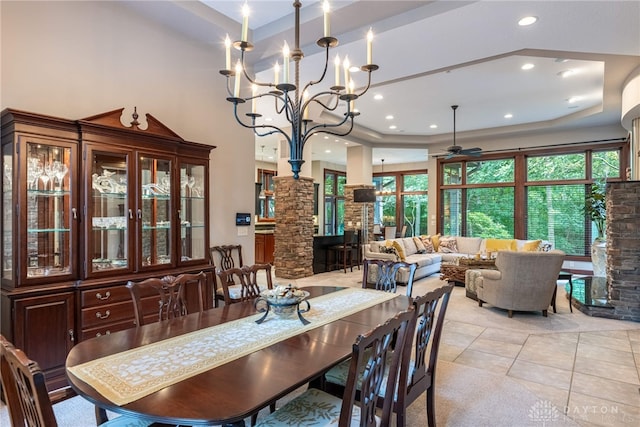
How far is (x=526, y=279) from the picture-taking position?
4.57 metres

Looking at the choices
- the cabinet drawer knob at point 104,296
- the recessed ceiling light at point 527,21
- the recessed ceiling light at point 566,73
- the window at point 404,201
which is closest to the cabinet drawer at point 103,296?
the cabinet drawer knob at point 104,296

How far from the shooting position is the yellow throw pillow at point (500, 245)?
25.6ft

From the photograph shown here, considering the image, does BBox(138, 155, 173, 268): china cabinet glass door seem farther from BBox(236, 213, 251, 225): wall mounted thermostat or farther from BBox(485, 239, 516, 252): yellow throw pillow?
BBox(485, 239, 516, 252): yellow throw pillow

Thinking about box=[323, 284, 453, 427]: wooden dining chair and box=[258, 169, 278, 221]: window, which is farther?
box=[258, 169, 278, 221]: window

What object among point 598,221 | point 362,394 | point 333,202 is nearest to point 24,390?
point 362,394

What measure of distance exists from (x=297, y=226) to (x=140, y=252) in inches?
175

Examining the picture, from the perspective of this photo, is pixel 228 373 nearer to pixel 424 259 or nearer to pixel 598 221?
pixel 424 259

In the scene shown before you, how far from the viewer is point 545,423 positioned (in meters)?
2.33

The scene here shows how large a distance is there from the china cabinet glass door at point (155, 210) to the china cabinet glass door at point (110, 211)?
129 millimetres

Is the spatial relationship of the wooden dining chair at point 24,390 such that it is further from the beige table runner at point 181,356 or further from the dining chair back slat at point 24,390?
the beige table runner at point 181,356

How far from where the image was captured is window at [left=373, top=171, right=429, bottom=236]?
12641mm

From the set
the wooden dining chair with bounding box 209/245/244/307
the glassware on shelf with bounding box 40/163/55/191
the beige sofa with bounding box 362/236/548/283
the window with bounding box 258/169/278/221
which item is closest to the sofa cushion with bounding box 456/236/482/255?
the beige sofa with bounding box 362/236/548/283

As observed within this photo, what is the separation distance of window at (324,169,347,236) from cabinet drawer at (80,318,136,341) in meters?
10.4

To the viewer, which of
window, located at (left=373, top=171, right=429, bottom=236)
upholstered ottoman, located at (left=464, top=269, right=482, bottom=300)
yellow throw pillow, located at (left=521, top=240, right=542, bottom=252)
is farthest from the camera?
window, located at (left=373, top=171, right=429, bottom=236)
